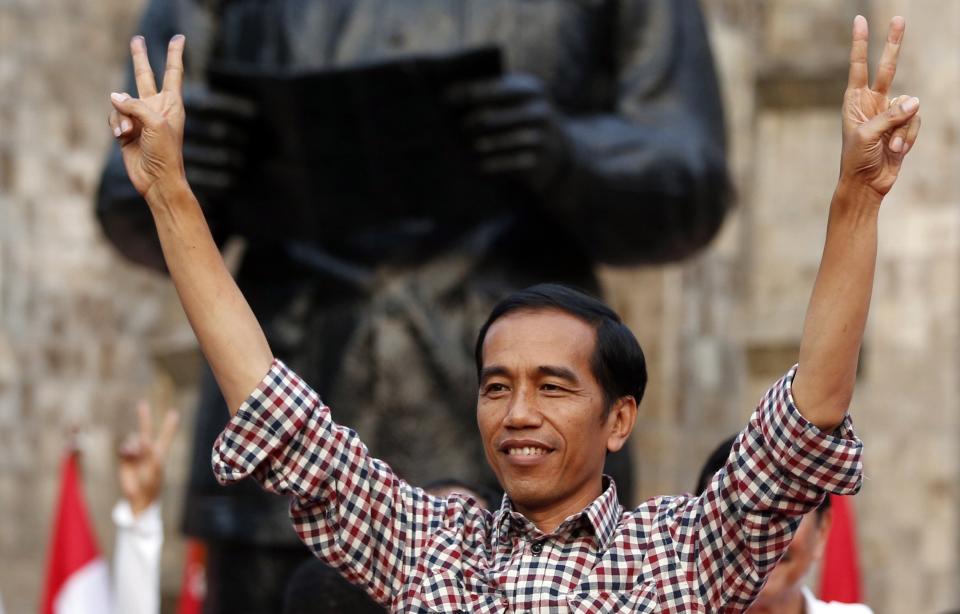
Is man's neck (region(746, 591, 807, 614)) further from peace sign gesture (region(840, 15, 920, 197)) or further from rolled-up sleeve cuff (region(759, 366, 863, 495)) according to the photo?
peace sign gesture (region(840, 15, 920, 197))

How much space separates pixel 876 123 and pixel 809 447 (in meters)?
0.41

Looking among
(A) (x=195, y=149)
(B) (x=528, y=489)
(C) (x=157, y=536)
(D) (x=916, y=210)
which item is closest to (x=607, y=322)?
(B) (x=528, y=489)

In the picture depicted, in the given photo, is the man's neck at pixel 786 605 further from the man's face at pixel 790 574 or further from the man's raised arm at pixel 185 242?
the man's raised arm at pixel 185 242

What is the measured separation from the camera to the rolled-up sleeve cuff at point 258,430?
8.81 feet

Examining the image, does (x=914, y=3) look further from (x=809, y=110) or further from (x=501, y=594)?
(x=501, y=594)

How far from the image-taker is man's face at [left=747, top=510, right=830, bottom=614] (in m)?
3.93

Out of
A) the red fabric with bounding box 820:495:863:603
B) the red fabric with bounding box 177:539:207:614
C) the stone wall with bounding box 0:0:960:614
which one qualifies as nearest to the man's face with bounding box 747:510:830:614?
the red fabric with bounding box 820:495:863:603

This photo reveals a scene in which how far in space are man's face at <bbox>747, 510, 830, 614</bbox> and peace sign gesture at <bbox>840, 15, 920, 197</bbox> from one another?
4.65 ft

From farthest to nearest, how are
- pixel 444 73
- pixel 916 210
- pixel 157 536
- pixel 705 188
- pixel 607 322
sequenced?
pixel 916 210
pixel 157 536
pixel 705 188
pixel 444 73
pixel 607 322

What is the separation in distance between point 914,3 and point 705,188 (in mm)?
5095

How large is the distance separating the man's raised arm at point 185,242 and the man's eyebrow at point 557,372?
363 mm

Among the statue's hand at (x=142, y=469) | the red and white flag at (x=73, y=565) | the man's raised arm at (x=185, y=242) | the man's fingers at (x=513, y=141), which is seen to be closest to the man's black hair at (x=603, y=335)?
the man's raised arm at (x=185, y=242)

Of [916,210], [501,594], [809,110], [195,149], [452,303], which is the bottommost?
[501,594]

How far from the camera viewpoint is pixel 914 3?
9.41 metres
